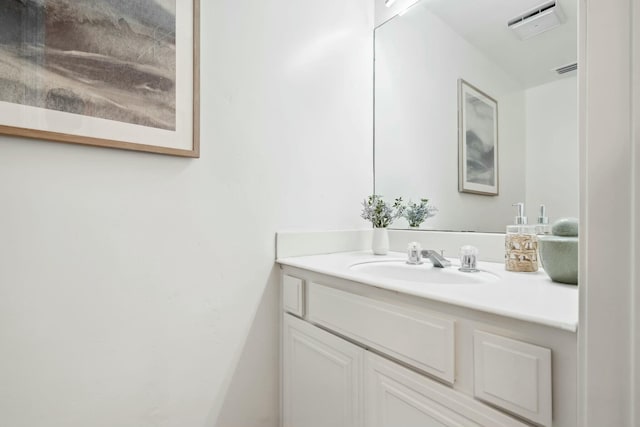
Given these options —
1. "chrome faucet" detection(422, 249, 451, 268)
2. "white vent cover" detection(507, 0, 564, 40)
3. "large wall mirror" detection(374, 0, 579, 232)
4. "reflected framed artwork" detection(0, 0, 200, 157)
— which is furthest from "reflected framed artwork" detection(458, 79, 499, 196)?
"reflected framed artwork" detection(0, 0, 200, 157)

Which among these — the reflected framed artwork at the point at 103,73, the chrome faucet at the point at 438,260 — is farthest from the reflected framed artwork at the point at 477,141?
the reflected framed artwork at the point at 103,73

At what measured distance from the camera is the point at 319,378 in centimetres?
100

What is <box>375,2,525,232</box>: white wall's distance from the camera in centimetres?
115

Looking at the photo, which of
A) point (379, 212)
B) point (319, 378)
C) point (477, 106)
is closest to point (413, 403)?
point (319, 378)

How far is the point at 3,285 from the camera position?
2.47ft

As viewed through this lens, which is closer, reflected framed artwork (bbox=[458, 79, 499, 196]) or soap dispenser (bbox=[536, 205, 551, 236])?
soap dispenser (bbox=[536, 205, 551, 236])

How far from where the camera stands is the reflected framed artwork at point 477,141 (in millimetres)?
1188

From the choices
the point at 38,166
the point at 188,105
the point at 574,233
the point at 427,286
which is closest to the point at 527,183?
the point at 574,233

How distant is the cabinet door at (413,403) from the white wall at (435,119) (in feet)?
2.30

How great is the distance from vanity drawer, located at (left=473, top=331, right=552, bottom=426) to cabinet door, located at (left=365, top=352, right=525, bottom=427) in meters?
0.03

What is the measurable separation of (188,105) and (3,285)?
667 millimetres

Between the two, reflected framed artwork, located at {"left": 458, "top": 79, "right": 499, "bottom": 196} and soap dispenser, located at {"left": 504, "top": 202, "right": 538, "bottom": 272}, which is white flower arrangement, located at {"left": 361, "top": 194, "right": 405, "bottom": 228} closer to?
reflected framed artwork, located at {"left": 458, "top": 79, "right": 499, "bottom": 196}

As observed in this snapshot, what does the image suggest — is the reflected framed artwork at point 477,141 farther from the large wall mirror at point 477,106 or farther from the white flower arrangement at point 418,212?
the white flower arrangement at point 418,212

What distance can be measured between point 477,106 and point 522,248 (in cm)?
60
